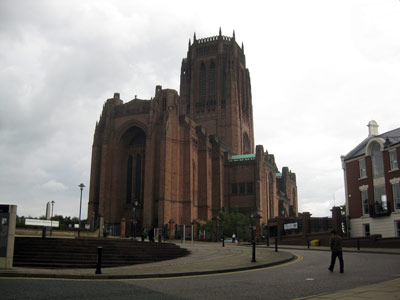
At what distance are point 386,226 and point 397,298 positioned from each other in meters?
24.6

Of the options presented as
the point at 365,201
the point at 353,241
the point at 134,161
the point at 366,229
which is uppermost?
the point at 134,161

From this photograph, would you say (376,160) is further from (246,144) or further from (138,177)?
(246,144)

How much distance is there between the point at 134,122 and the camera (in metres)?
61.4

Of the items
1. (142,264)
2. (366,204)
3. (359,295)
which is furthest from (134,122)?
(359,295)

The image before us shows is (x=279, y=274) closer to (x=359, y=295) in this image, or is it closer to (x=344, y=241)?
(x=359, y=295)

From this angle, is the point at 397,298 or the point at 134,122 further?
the point at 134,122

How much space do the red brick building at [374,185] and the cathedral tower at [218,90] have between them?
4841cm

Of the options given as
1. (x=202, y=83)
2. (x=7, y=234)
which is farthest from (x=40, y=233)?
(x=202, y=83)

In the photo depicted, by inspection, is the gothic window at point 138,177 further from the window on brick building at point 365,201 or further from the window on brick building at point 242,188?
the window on brick building at point 365,201

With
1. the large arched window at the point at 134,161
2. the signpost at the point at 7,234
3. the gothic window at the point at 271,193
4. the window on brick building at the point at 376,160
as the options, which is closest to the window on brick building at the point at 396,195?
the window on brick building at the point at 376,160

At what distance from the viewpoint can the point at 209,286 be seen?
1100 cm

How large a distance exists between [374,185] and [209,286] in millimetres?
25102

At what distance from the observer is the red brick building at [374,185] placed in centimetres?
3014

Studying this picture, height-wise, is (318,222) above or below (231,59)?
below
